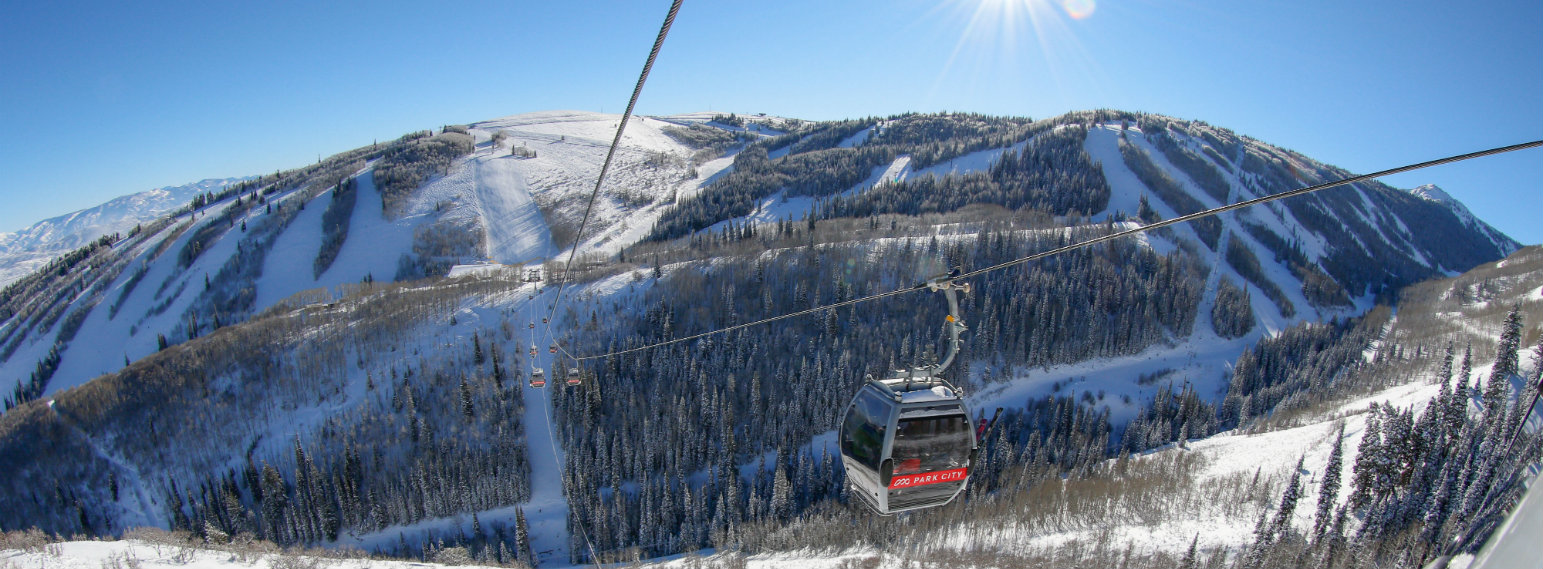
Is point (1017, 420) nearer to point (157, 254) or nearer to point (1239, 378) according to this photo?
point (1239, 378)

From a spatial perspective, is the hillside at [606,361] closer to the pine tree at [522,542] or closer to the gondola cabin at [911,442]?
the pine tree at [522,542]

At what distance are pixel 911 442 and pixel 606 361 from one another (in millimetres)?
87037

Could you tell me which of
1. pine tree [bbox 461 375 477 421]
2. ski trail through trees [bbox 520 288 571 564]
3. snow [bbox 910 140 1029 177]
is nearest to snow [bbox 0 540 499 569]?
ski trail through trees [bbox 520 288 571 564]

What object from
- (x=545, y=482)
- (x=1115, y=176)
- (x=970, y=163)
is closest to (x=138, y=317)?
(x=545, y=482)

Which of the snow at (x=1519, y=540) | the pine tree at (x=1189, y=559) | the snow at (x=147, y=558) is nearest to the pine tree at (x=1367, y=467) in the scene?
the pine tree at (x=1189, y=559)

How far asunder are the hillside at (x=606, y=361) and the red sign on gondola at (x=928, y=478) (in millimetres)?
64443

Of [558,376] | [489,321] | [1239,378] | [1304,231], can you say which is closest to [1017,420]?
[1239,378]

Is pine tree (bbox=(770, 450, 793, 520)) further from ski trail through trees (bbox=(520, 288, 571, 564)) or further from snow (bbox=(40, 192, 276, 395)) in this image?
snow (bbox=(40, 192, 276, 395))

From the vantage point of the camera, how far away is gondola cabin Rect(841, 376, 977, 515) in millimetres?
13828

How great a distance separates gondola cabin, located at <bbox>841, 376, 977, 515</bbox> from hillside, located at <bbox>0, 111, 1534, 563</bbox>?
211ft

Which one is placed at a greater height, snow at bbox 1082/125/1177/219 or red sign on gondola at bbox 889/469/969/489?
snow at bbox 1082/125/1177/219

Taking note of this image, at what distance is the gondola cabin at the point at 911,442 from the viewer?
45.4 feet

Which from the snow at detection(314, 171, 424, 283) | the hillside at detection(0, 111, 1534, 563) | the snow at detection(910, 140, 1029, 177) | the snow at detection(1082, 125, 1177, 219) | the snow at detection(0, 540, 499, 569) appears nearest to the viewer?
the snow at detection(0, 540, 499, 569)

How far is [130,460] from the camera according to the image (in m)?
90.3
